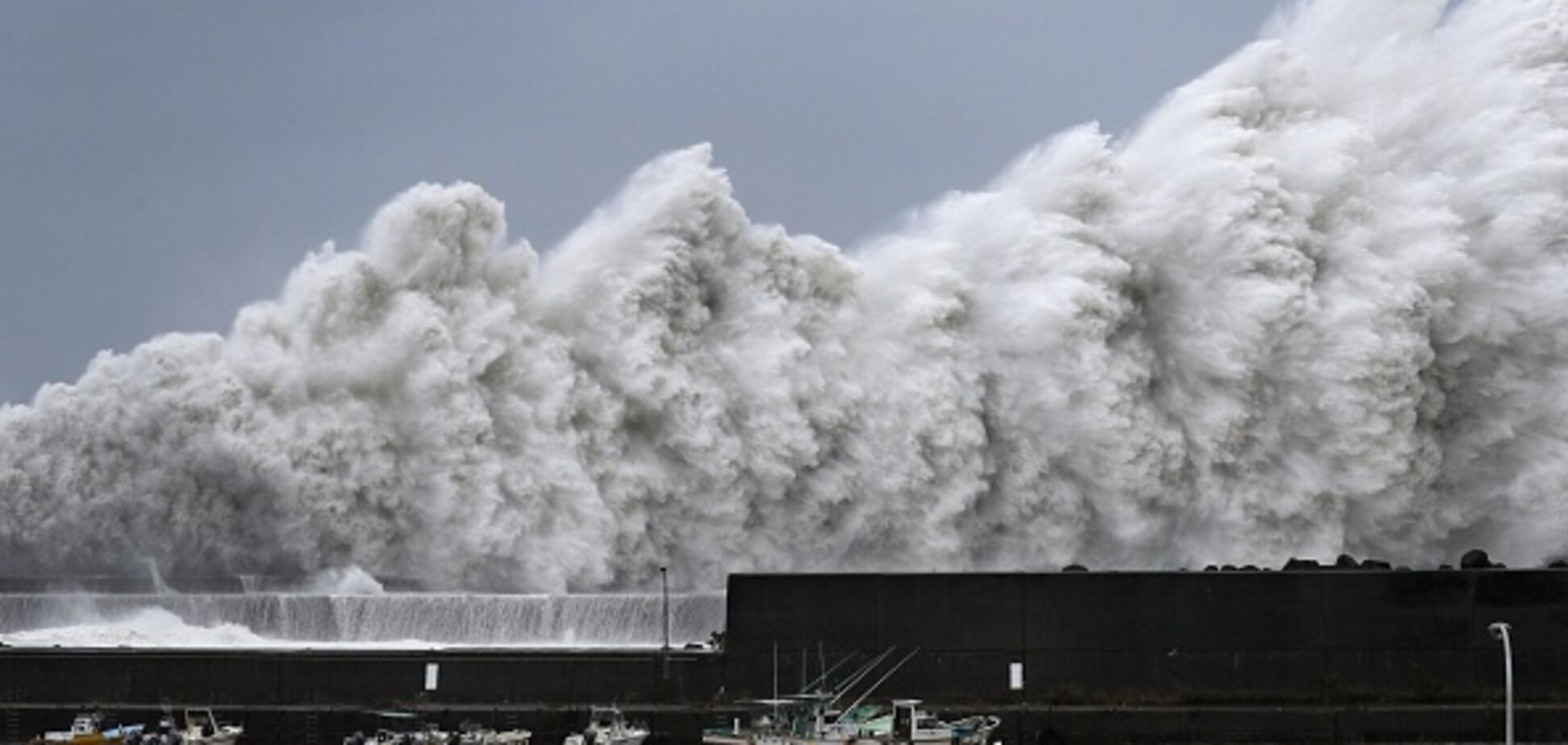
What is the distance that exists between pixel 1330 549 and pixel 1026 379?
6.42 m

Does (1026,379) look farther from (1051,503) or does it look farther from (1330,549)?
(1330,549)

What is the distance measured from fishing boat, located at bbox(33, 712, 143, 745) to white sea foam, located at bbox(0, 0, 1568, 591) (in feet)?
35.7

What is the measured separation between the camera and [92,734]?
34656 millimetres

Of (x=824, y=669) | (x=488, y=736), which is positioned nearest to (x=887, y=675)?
(x=824, y=669)

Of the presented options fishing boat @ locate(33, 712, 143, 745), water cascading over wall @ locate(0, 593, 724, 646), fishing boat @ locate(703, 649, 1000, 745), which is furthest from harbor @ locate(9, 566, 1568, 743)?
water cascading over wall @ locate(0, 593, 724, 646)

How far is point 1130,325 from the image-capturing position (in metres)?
49.1

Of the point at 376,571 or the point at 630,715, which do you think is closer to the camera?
the point at 630,715

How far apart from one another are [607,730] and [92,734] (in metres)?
7.06

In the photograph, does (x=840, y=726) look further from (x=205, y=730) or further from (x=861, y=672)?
(x=205, y=730)

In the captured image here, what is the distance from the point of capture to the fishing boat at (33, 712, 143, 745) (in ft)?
112

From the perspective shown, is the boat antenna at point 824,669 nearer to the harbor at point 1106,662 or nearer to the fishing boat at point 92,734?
the harbor at point 1106,662

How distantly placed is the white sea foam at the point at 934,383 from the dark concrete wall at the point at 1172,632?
12.5m

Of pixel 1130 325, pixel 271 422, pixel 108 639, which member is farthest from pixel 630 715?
pixel 1130 325

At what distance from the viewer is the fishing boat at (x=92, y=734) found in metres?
34.2
